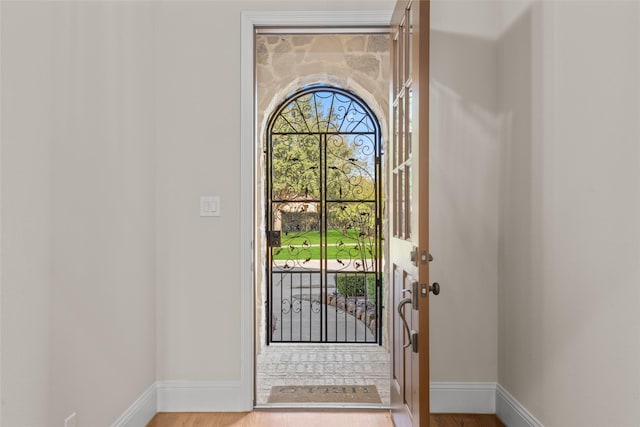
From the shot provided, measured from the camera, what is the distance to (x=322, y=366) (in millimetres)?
3889
